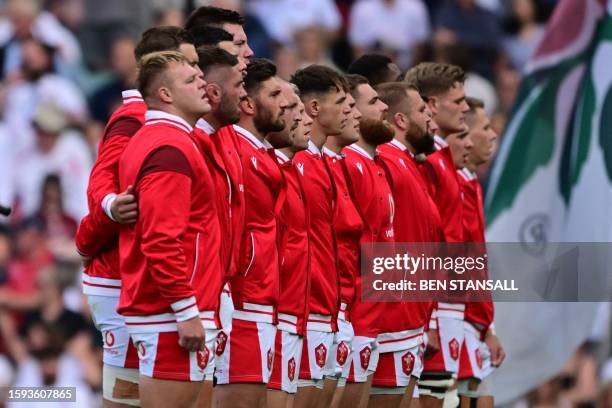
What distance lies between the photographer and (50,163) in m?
14.5

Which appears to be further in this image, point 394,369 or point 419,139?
point 419,139

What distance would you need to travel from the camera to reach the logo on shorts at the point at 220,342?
25.1 ft

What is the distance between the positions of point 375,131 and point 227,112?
177 centimetres

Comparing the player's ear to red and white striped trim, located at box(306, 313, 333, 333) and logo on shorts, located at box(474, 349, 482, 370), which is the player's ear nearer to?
red and white striped trim, located at box(306, 313, 333, 333)

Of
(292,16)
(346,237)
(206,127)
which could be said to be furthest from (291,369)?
(292,16)

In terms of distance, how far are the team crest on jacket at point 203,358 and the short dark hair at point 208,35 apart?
187 centimetres

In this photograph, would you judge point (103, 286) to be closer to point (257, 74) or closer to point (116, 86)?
point (257, 74)

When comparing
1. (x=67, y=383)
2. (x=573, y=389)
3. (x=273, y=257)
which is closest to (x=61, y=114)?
(x=67, y=383)

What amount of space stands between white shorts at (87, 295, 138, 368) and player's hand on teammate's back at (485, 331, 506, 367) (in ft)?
11.8

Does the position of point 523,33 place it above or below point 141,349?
above

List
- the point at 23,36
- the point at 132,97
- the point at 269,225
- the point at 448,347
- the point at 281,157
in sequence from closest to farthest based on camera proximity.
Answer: the point at 132,97 → the point at 269,225 → the point at 281,157 → the point at 448,347 → the point at 23,36

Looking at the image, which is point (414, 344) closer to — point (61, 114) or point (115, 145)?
point (115, 145)

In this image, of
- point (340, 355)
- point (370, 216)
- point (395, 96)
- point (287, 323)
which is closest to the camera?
point (287, 323)

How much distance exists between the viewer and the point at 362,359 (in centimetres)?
910
